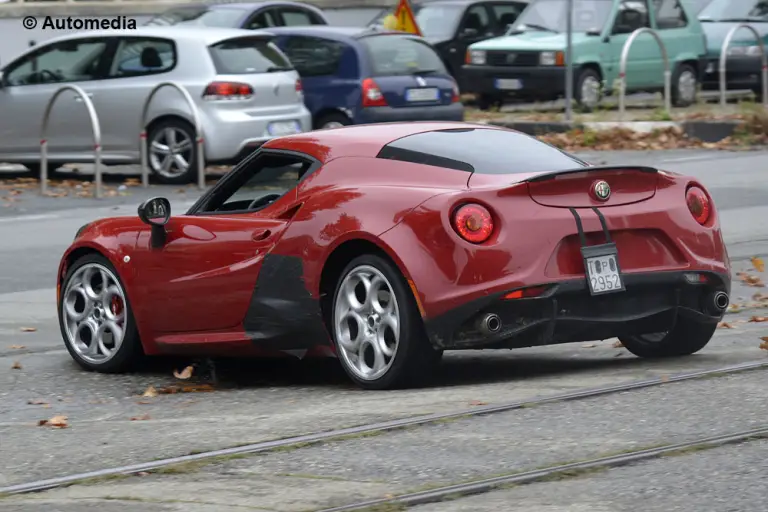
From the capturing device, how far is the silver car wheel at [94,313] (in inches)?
353

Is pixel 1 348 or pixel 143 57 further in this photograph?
pixel 143 57

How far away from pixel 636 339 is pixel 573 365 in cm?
40

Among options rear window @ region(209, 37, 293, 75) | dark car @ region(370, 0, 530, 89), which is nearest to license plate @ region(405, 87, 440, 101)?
rear window @ region(209, 37, 293, 75)

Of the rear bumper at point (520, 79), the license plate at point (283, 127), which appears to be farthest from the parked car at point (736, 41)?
the license plate at point (283, 127)

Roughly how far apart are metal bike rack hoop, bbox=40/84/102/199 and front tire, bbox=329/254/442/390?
9.93 m

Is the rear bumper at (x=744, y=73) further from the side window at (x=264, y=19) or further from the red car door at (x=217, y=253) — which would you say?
the red car door at (x=217, y=253)

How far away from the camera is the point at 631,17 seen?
87.1 feet

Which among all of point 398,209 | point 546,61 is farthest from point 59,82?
point 398,209

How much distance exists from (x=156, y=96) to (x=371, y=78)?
264cm

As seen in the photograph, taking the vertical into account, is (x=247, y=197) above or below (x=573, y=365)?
above

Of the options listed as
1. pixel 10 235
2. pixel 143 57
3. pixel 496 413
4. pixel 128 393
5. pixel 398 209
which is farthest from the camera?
pixel 143 57

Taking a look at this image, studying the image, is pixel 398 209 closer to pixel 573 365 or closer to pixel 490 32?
pixel 573 365

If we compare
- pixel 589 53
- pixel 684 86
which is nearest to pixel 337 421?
pixel 589 53

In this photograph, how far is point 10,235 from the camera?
14.7 m
